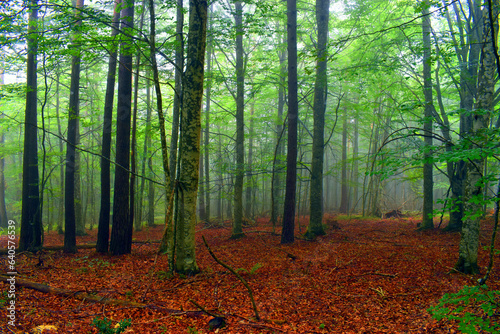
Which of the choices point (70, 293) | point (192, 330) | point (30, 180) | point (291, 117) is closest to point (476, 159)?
point (291, 117)

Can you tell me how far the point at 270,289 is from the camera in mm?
5957

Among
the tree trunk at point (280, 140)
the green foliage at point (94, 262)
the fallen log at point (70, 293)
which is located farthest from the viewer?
the tree trunk at point (280, 140)

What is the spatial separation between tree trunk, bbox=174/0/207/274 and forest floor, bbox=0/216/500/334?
639 millimetres

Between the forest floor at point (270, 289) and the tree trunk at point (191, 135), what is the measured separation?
0.64 m

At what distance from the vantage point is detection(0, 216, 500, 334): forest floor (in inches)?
174

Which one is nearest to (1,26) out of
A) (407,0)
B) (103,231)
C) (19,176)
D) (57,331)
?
(103,231)

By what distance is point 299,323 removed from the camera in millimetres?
4539

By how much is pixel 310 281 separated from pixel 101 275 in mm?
5087

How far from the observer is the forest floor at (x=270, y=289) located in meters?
4.42

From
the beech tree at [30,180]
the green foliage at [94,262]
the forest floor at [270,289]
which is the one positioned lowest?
the green foliage at [94,262]

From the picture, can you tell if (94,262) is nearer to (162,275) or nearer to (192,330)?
(162,275)

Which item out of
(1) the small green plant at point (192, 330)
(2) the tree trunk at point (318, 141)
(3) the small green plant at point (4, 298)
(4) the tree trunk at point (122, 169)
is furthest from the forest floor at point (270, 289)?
(2) the tree trunk at point (318, 141)

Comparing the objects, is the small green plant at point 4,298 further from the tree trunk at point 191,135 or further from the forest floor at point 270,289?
the tree trunk at point 191,135

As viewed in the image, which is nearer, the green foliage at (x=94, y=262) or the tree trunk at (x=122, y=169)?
the green foliage at (x=94, y=262)
